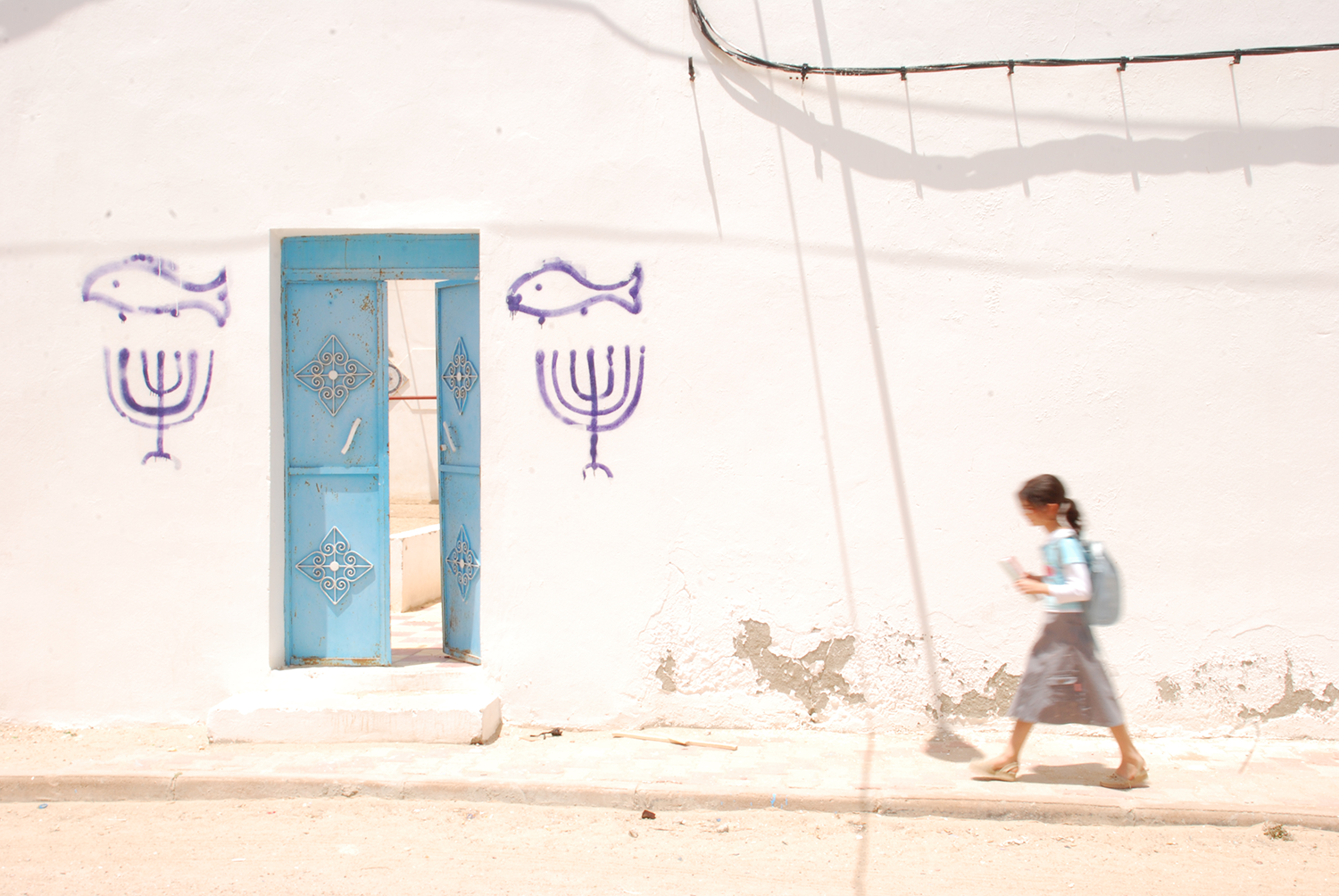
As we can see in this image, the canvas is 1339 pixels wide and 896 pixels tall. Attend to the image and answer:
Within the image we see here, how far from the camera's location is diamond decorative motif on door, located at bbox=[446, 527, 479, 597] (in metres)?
5.02

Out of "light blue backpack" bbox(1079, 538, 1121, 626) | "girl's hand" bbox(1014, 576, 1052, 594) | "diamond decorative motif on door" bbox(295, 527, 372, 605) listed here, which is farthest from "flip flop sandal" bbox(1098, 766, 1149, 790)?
"diamond decorative motif on door" bbox(295, 527, 372, 605)

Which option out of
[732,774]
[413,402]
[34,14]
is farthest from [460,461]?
[413,402]

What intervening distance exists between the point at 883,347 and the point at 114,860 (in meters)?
3.64

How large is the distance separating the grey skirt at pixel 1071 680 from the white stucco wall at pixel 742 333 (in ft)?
2.20

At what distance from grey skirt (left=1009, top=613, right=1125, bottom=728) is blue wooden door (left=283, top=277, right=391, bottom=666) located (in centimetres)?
303

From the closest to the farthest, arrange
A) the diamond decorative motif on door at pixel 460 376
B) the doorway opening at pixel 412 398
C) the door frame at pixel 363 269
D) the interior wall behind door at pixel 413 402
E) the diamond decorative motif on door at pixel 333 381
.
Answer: the door frame at pixel 363 269 < the diamond decorative motif on door at pixel 333 381 < the diamond decorative motif on door at pixel 460 376 < the doorway opening at pixel 412 398 < the interior wall behind door at pixel 413 402

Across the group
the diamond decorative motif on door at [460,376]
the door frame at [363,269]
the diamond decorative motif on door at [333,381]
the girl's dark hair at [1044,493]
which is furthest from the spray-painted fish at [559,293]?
the girl's dark hair at [1044,493]

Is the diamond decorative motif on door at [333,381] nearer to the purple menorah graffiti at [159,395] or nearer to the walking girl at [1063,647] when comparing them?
the purple menorah graffiti at [159,395]

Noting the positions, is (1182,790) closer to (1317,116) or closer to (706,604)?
(706,604)

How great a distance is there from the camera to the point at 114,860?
3.48 metres

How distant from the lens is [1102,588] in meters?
→ 3.76

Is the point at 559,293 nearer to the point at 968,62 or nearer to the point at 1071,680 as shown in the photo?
the point at 968,62

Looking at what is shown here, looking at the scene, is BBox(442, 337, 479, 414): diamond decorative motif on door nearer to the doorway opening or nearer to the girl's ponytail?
the girl's ponytail

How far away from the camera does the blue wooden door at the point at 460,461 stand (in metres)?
5.02
